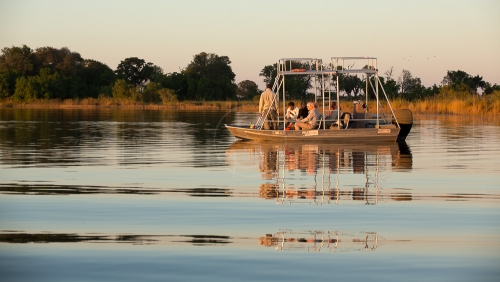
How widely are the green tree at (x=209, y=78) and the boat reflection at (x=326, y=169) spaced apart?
242 feet

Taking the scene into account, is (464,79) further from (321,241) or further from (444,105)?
(321,241)

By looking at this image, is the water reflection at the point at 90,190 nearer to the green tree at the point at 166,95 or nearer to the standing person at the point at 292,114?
the standing person at the point at 292,114

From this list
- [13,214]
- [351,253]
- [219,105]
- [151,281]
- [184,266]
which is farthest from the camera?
[219,105]

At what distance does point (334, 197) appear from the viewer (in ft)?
46.9

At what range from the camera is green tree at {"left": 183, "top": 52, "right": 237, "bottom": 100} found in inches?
4075

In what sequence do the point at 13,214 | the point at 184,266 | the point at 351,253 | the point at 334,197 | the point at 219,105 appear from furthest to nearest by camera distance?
the point at 219,105, the point at 334,197, the point at 13,214, the point at 351,253, the point at 184,266

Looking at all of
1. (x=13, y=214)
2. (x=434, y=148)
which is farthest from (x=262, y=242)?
(x=434, y=148)

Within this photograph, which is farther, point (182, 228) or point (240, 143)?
point (240, 143)

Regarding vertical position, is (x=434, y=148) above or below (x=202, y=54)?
below

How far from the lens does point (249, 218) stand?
12.0 m

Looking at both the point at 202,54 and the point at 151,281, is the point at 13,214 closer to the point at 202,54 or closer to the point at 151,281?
the point at 151,281

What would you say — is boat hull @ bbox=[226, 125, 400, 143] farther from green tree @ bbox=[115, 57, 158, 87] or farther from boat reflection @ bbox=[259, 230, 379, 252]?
green tree @ bbox=[115, 57, 158, 87]

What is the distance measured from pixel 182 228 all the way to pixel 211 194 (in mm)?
3508

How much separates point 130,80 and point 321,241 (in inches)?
4388
